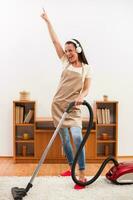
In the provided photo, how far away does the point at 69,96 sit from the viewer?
3.17m

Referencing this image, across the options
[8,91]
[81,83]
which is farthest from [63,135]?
[8,91]

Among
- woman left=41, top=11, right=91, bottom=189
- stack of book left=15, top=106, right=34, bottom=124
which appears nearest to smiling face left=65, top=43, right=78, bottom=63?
woman left=41, top=11, right=91, bottom=189

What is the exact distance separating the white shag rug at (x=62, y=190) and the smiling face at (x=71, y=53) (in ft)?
3.62

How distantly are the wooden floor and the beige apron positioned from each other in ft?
2.48

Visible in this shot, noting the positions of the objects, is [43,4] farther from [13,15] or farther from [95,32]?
[95,32]

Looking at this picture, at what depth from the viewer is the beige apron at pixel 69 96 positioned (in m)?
3.12

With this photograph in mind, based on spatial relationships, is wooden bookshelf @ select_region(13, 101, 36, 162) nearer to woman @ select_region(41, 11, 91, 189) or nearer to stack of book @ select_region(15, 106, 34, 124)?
stack of book @ select_region(15, 106, 34, 124)

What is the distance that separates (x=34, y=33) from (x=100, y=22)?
86 centimetres

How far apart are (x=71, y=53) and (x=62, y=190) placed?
1.18m

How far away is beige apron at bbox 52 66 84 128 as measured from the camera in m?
3.12

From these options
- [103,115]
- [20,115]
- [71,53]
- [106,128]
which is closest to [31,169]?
[20,115]

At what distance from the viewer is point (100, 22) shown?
4.54 metres

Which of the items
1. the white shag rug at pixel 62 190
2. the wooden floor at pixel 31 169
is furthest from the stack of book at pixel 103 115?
the white shag rug at pixel 62 190

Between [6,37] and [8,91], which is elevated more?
[6,37]
